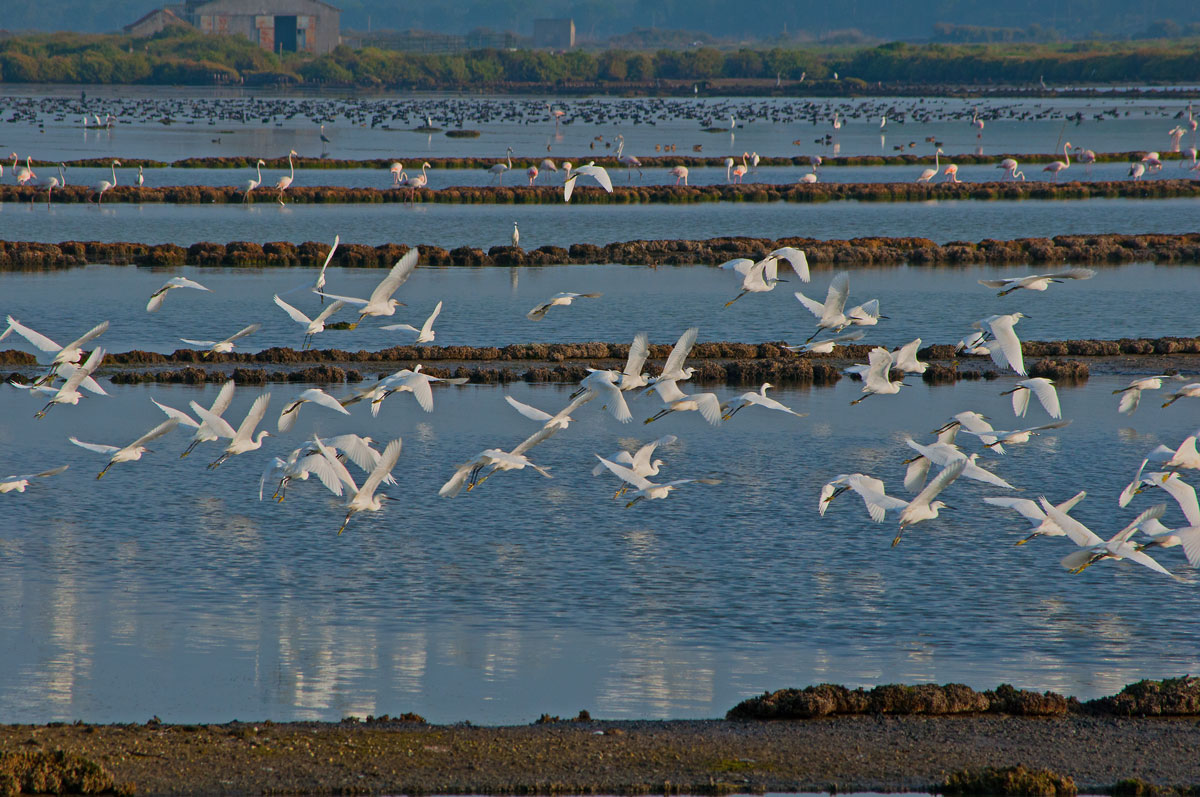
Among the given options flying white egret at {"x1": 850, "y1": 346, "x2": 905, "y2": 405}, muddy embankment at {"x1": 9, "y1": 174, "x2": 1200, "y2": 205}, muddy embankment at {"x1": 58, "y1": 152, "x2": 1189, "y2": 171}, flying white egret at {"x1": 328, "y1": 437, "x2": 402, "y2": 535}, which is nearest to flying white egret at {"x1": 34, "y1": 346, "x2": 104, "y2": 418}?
flying white egret at {"x1": 328, "y1": 437, "x2": 402, "y2": 535}

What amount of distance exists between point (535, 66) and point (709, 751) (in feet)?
511

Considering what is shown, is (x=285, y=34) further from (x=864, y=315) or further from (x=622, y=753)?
(x=622, y=753)

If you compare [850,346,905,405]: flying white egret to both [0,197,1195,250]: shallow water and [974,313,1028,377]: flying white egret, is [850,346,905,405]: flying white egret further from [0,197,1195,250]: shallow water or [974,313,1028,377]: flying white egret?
[0,197,1195,250]: shallow water

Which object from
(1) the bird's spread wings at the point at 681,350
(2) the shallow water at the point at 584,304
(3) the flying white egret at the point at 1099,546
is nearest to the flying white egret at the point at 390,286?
(1) the bird's spread wings at the point at 681,350

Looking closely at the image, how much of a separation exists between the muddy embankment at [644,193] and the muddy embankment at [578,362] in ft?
93.5

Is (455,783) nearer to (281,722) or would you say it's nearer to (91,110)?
(281,722)

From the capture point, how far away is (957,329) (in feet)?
97.4

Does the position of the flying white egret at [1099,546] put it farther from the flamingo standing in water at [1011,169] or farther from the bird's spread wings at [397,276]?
the flamingo standing in water at [1011,169]

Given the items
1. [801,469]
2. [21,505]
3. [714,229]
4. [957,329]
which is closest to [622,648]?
[801,469]

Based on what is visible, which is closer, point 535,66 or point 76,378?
point 76,378

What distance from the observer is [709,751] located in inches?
384

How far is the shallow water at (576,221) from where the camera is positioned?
153 ft

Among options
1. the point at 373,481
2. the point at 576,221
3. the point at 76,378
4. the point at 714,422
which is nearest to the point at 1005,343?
the point at 714,422

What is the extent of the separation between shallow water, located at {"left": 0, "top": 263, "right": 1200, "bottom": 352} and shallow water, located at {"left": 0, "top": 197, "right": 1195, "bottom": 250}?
772 cm
